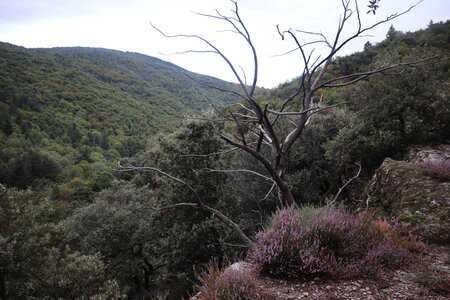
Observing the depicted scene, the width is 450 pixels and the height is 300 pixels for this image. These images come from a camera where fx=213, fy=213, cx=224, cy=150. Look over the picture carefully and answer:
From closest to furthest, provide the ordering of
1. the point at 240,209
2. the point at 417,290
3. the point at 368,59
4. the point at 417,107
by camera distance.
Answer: the point at 417,290
the point at 417,107
the point at 240,209
the point at 368,59

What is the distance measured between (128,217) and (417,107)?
16.2 meters

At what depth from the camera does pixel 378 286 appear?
89.7 inches

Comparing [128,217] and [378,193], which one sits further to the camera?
[128,217]

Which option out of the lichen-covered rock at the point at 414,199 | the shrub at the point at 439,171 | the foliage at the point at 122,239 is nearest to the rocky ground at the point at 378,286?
the lichen-covered rock at the point at 414,199

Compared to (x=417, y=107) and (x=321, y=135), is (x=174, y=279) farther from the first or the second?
(x=417, y=107)

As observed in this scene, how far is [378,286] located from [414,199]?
305 cm

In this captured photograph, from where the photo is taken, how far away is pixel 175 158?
10.6m

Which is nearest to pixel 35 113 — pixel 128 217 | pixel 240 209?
pixel 128 217

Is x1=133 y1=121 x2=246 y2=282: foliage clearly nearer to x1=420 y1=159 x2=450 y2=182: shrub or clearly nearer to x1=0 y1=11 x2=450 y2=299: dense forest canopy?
x1=0 y1=11 x2=450 y2=299: dense forest canopy

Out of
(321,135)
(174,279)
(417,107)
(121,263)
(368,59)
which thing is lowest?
(174,279)

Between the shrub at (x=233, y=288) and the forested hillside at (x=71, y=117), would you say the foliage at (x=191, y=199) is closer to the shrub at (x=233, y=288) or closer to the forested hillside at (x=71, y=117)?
the shrub at (x=233, y=288)

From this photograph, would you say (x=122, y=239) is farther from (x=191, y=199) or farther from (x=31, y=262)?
(x=191, y=199)

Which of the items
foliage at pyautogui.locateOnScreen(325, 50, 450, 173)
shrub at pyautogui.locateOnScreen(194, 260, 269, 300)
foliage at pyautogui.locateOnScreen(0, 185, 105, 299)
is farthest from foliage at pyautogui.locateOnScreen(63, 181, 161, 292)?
foliage at pyautogui.locateOnScreen(325, 50, 450, 173)

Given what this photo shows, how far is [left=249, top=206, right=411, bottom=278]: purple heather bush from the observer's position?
8.14 ft
